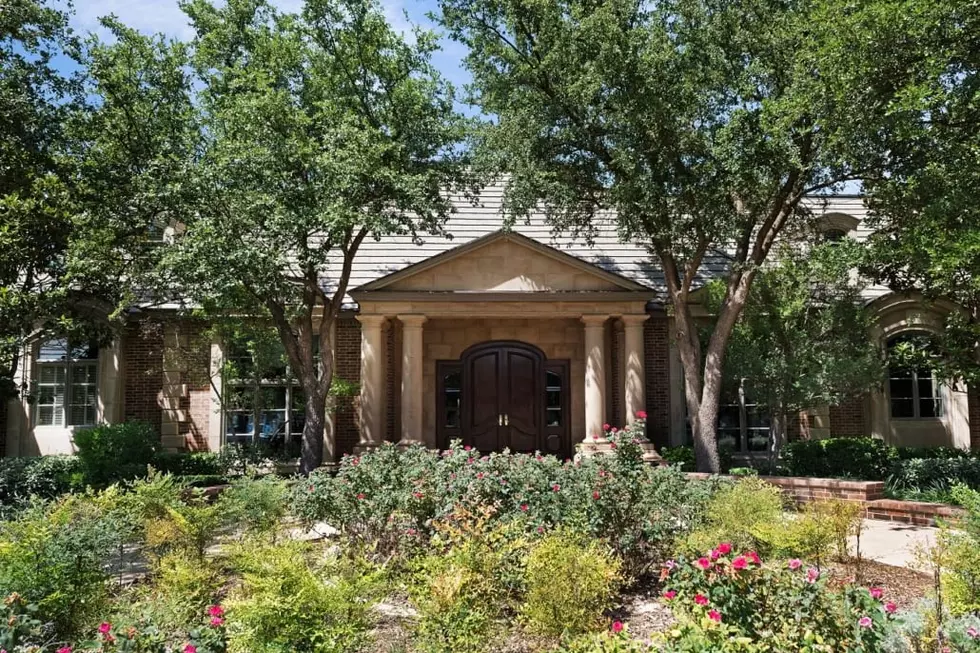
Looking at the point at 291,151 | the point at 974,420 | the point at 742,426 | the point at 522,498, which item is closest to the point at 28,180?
the point at 291,151

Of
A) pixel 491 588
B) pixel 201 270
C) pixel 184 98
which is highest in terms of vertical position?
pixel 184 98

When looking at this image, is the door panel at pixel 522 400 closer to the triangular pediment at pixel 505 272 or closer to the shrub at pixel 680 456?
the triangular pediment at pixel 505 272

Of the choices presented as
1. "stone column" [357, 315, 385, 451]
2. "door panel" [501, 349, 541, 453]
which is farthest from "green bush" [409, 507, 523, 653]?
"door panel" [501, 349, 541, 453]

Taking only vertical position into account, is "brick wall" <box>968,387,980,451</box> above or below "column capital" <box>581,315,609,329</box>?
below

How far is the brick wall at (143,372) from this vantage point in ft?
53.9

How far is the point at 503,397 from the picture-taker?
17.1 m

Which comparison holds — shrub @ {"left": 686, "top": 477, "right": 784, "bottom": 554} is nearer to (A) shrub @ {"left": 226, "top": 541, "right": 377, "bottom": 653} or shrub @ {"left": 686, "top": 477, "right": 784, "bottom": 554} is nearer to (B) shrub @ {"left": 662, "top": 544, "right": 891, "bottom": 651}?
(B) shrub @ {"left": 662, "top": 544, "right": 891, "bottom": 651}

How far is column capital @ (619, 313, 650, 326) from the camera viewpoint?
15414 millimetres

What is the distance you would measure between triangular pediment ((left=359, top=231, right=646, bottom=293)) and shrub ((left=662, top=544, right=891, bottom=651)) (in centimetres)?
1124

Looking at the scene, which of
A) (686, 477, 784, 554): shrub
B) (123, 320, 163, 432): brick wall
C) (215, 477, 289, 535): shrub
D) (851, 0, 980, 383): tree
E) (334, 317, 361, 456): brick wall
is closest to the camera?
(686, 477, 784, 554): shrub

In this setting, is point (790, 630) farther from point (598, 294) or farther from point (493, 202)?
point (493, 202)

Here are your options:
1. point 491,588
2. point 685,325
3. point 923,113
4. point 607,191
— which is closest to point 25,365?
point 607,191

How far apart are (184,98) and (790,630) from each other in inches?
539

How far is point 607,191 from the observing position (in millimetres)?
13281
